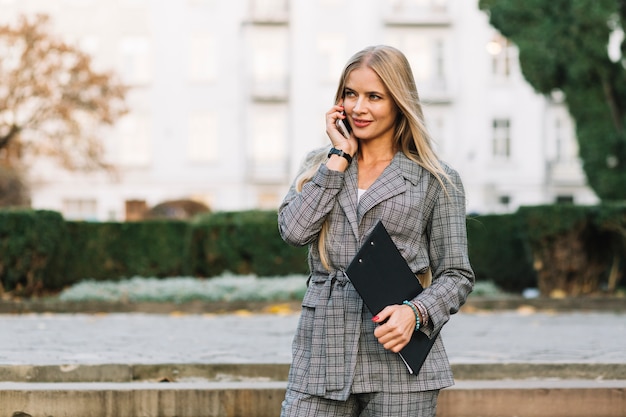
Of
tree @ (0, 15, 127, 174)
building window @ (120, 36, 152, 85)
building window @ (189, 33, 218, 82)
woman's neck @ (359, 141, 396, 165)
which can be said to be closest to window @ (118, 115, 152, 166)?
building window @ (120, 36, 152, 85)

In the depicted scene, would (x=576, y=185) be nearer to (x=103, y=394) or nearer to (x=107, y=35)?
(x=107, y=35)

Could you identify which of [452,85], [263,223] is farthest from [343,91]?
[452,85]

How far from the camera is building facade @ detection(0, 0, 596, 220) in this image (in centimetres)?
3794

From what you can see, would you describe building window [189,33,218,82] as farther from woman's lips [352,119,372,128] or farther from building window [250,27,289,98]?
woman's lips [352,119,372,128]

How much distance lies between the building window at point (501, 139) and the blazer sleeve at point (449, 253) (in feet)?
117

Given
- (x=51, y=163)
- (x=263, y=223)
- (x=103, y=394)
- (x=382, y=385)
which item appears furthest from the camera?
(x=51, y=163)

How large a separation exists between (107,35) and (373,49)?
3692 centimetres

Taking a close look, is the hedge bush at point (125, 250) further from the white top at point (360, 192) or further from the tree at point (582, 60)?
the white top at point (360, 192)

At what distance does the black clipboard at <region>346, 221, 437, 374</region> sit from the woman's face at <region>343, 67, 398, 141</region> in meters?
0.41

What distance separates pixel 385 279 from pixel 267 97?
3528 cm

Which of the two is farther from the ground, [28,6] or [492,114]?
[28,6]

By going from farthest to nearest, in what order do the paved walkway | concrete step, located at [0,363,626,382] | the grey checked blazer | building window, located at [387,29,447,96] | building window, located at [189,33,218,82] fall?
building window, located at [189,33,218,82] → building window, located at [387,29,447,96] → the paved walkway → concrete step, located at [0,363,626,382] → the grey checked blazer

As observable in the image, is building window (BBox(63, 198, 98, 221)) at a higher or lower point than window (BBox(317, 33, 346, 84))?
lower

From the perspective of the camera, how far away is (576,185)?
38.1 m
